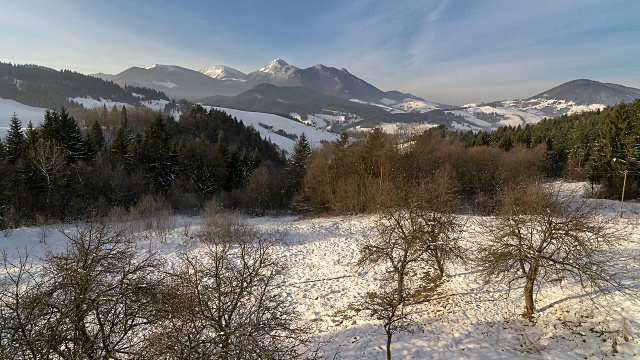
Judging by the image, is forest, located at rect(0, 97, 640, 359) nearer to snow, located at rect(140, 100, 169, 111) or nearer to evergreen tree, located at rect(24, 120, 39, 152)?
evergreen tree, located at rect(24, 120, 39, 152)

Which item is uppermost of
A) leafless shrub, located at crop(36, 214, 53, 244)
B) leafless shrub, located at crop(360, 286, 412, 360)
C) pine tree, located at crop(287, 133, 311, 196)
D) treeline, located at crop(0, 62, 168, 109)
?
treeline, located at crop(0, 62, 168, 109)

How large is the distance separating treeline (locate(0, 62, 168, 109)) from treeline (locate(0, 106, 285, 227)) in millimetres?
119693

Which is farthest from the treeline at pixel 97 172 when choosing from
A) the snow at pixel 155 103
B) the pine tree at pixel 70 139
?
the snow at pixel 155 103

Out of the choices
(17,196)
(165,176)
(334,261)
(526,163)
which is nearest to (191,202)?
(165,176)

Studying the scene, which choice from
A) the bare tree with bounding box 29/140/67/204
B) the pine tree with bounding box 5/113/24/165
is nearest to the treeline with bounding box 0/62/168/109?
the pine tree with bounding box 5/113/24/165

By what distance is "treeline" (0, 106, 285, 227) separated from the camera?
1288 inches

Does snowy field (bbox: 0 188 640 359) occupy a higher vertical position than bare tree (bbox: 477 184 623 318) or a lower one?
lower

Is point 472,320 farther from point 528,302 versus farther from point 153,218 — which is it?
point 153,218

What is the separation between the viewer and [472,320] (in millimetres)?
14219

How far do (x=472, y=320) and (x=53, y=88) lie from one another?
196 m

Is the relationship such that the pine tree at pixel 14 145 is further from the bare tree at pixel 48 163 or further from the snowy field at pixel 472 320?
the snowy field at pixel 472 320

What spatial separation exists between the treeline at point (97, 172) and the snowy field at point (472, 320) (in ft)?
90.1

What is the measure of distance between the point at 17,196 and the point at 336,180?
34286mm

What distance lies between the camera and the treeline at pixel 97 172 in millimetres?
32719
